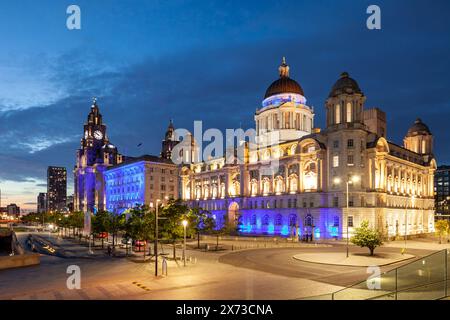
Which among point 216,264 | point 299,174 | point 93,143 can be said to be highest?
point 93,143

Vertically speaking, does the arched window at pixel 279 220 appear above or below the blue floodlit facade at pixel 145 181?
below

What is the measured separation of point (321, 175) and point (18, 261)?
64.5m

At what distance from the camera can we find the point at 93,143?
19712 cm

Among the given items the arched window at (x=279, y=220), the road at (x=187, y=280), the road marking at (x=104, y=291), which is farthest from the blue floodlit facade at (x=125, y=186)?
the road marking at (x=104, y=291)

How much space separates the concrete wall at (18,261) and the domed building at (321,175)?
5024 centimetres

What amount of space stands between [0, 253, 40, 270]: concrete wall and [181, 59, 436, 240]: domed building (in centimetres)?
5024

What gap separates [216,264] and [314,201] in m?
52.4

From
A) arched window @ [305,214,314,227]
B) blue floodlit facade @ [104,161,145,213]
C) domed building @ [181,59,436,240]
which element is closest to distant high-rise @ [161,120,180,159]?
blue floodlit facade @ [104,161,145,213]

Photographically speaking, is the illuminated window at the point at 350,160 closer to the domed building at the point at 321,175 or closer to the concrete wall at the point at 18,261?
the domed building at the point at 321,175

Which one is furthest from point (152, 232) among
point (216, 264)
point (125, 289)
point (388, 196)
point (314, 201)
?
point (388, 196)

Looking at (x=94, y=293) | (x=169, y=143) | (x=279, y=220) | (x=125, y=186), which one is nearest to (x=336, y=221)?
(x=279, y=220)

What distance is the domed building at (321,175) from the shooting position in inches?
3268

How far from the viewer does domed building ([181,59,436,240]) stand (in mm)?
83000

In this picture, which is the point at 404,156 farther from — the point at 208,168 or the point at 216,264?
the point at 216,264
